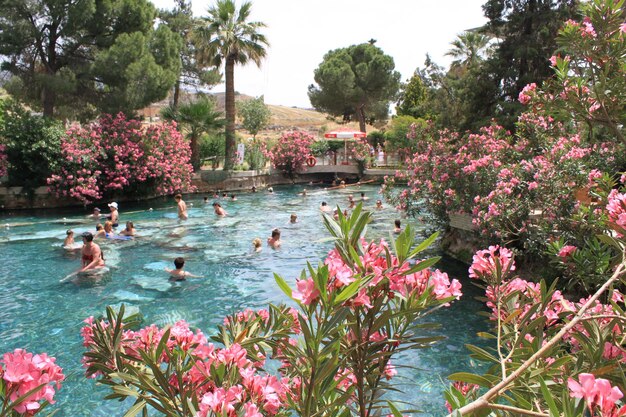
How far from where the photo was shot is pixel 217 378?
7.00 feet

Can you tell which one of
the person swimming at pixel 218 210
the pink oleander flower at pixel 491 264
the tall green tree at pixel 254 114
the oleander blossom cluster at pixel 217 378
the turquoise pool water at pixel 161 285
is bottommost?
the turquoise pool water at pixel 161 285

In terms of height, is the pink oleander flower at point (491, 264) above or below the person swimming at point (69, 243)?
above

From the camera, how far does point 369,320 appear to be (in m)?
2.10

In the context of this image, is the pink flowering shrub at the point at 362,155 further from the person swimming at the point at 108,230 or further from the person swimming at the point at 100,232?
the person swimming at the point at 100,232

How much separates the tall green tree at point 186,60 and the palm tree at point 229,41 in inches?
325

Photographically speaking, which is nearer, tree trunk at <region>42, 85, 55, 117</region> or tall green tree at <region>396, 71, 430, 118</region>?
tree trunk at <region>42, 85, 55, 117</region>

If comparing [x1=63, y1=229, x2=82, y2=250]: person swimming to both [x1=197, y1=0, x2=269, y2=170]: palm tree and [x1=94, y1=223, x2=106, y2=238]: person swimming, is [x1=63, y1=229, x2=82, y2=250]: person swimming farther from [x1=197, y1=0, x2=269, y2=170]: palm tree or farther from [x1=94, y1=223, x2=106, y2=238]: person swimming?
[x1=197, y1=0, x2=269, y2=170]: palm tree

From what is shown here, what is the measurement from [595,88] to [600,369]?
3269mm

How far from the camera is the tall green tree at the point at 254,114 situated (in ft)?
186

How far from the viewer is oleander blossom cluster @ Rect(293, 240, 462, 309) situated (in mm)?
1807

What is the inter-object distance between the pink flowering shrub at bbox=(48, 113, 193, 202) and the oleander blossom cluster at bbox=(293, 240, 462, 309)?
72.7 ft

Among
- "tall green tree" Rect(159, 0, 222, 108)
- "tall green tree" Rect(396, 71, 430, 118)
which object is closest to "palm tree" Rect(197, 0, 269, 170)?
"tall green tree" Rect(159, 0, 222, 108)

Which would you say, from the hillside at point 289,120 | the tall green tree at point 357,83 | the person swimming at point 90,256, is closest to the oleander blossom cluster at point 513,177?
the person swimming at point 90,256

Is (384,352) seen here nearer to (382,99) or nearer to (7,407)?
(7,407)
